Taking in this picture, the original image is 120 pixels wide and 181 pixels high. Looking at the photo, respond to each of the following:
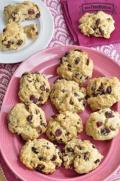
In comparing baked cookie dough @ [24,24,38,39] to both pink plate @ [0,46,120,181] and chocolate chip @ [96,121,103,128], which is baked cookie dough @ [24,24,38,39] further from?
chocolate chip @ [96,121,103,128]

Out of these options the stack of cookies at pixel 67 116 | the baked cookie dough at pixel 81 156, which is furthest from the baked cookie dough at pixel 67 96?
the baked cookie dough at pixel 81 156

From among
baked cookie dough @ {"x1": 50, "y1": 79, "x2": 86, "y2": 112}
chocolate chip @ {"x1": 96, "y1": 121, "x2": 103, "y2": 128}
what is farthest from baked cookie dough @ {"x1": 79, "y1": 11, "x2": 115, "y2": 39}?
chocolate chip @ {"x1": 96, "y1": 121, "x2": 103, "y2": 128}

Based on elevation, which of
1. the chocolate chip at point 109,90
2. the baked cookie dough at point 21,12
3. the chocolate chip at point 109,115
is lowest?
the chocolate chip at point 109,115

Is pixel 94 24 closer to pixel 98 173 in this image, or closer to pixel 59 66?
pixel 59 66

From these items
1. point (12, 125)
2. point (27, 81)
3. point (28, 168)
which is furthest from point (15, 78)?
point (28, 168)

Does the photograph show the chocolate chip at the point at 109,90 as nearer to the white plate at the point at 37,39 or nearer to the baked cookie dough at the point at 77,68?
the baked cookie dough at the point at 77,68

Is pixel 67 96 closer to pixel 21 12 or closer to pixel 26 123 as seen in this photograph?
pixel 26 123

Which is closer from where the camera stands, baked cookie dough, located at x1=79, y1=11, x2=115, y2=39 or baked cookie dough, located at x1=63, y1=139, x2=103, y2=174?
baked cookie dough, located at x1=63, y1=139, x2=103, y2=174
